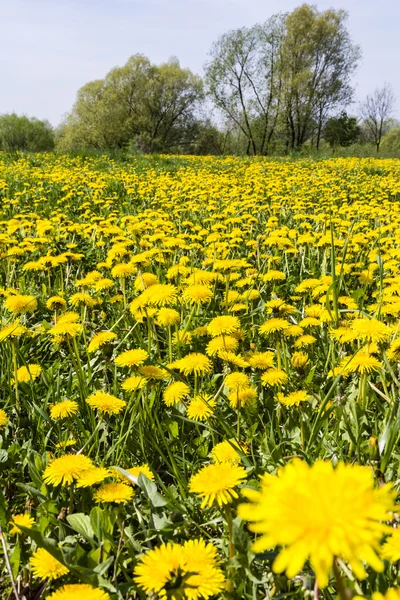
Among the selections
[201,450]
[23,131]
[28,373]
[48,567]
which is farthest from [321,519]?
[23,131]

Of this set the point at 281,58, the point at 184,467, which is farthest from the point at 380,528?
the point at 281,58

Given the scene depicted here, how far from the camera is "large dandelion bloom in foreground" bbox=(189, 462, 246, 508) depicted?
75cm

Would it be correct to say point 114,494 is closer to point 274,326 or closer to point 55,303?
point 274,326

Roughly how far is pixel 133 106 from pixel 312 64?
1559cm

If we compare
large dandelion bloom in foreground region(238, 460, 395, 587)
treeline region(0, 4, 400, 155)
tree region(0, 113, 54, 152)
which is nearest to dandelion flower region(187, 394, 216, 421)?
large dandelion bloom in foreground region(238, 460, 395, 587)

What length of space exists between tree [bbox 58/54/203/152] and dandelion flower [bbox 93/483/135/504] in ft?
131

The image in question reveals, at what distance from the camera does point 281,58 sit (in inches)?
1302

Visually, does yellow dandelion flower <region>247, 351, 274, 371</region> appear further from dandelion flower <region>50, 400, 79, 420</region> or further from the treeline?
the treeline

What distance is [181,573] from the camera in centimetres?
A: 64

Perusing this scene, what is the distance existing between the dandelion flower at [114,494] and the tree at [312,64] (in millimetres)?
35222

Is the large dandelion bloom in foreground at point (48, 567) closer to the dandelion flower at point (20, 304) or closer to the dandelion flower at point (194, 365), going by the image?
the dandelion flower at point (194, 365)

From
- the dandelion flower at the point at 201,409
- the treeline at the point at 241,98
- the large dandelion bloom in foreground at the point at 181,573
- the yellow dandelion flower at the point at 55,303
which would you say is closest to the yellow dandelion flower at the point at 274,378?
the dandelion flower at the point at 201,409

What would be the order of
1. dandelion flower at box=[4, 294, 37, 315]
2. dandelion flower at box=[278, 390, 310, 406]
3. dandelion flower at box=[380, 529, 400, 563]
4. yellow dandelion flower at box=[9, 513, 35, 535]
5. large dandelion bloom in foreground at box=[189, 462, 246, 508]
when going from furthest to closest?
dandelion flower at box=[4, 294, 37, 315], dandelion flower at box=[278, 390, 310, 406], yellow dandelion flower at box=[9, 513, 35, 535], large dandelion bloom in foreground at box=[189, 462, 246, 508], dandelion flower at box=[380, 529, 400, 563]

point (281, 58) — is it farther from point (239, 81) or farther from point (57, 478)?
point (57, 478)
